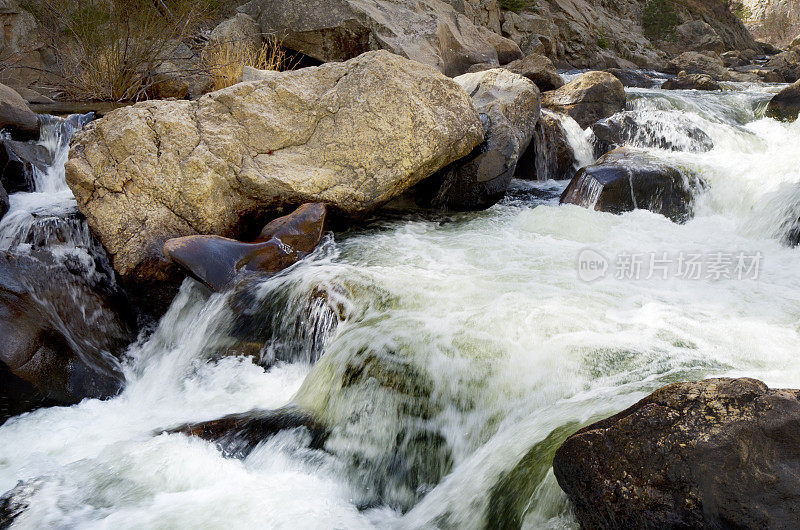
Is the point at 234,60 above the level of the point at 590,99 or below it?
above

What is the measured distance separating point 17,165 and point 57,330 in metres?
2.79

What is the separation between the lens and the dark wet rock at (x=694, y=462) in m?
1.50

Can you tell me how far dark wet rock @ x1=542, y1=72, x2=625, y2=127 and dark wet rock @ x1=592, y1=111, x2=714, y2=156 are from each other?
400mm

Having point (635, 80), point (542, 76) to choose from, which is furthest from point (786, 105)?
point (635, 80)

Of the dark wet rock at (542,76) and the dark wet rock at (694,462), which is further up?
the dark wet rock at (542,76)

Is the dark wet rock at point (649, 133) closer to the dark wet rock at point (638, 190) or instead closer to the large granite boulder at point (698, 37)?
the dark wet rock at point (638, 190)

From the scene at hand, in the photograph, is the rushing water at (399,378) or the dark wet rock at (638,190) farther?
the dark wet rock at (638,190)

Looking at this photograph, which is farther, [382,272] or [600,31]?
[600,31]

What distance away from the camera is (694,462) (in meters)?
1.58

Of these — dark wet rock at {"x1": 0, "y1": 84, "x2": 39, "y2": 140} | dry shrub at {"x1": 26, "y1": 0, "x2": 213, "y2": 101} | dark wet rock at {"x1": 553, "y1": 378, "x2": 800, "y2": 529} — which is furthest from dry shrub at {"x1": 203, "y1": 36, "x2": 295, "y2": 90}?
dark wet rock at {"x1": 553, "y1": 378, "x2": 800, "y2": 529}

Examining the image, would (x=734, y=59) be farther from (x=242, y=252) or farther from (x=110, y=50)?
(x=242, y=252)

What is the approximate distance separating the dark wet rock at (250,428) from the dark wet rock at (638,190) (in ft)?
12.1

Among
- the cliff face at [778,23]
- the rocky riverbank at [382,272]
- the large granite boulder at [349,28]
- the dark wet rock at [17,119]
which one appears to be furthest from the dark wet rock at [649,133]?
the cliff face at [778,23]

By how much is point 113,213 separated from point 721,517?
13.5ft
